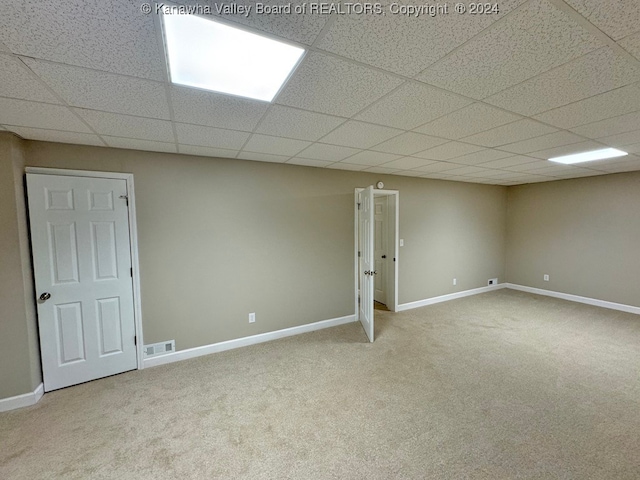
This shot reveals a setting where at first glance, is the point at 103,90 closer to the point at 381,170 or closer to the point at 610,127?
the point at 381,170

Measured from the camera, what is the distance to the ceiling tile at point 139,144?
247 cm

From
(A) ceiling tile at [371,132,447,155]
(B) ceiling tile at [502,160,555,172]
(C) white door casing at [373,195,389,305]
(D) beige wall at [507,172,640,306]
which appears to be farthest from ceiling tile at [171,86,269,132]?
(D) beige wall at [507,172,640,306]

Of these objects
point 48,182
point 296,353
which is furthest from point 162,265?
point 296,353

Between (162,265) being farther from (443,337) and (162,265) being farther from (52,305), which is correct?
(443,337)

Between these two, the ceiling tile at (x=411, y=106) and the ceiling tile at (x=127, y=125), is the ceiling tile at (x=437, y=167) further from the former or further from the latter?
the ceiling tile at (x=127, y=125)

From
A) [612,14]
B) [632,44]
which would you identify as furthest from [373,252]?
[612,14]

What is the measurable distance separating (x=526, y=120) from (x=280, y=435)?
9.95 ft

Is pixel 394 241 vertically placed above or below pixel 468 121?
below

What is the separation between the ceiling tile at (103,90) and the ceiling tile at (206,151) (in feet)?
2.87

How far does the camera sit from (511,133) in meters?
2.37

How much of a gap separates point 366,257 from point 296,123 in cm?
217

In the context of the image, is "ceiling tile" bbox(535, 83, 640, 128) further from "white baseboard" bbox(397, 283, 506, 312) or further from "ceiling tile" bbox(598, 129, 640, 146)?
"white baseboard" bbox(397, 283, 506, 312)

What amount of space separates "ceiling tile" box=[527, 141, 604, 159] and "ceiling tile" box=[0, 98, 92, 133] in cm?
435

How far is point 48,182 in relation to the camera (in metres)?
2.45
